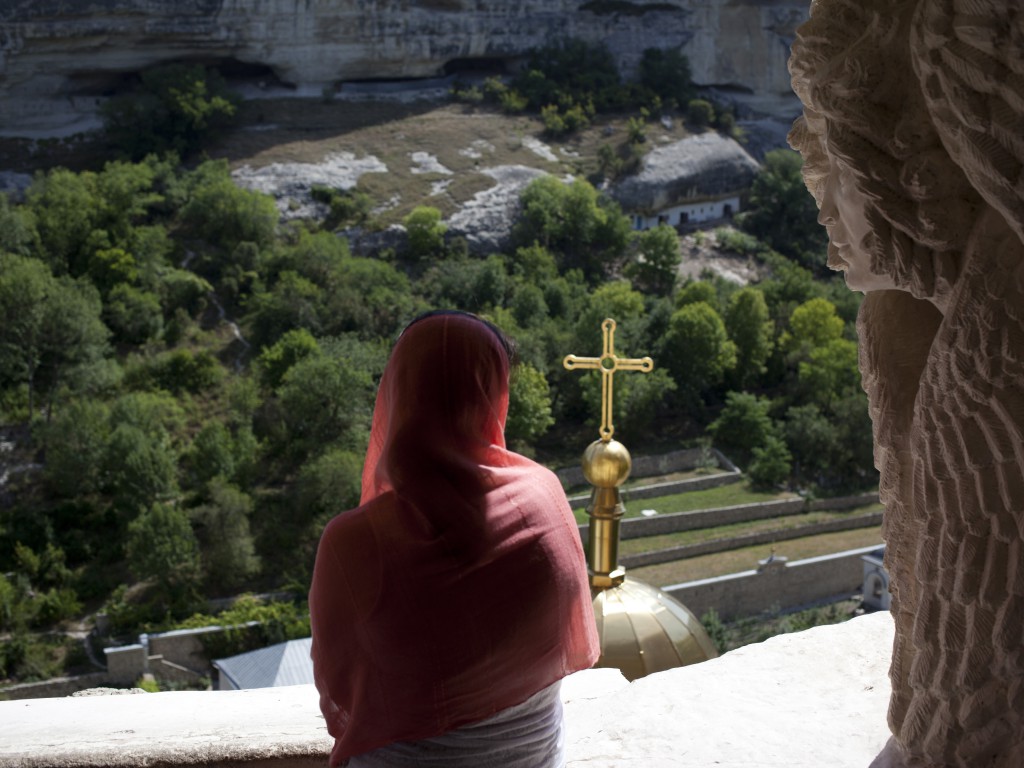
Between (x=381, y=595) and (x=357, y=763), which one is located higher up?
(x=381, y=595)

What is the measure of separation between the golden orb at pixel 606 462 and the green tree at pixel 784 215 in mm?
21660

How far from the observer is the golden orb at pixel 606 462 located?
353cm

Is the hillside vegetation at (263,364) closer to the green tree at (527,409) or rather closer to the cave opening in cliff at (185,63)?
the green tree at (527,409)

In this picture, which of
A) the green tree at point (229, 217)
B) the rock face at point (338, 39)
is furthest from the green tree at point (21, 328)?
the rock face at point (338, 39)

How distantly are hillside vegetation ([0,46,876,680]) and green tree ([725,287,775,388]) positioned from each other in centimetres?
5

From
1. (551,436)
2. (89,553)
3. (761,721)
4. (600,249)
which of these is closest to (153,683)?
(89,553)

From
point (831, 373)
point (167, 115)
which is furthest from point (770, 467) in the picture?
point (167, 115)

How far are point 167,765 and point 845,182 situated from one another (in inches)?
56.0

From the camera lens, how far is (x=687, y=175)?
81.5ft

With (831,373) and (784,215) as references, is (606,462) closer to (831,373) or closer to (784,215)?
(831,373)

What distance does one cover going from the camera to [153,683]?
11328 mm

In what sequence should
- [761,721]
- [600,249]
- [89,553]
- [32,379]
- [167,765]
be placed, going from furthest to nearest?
[600,249] → [32,379] → [89,553] → [167,765] → [761,721]

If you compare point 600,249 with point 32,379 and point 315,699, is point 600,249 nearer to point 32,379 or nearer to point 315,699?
point 32,379

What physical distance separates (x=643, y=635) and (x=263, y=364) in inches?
560
